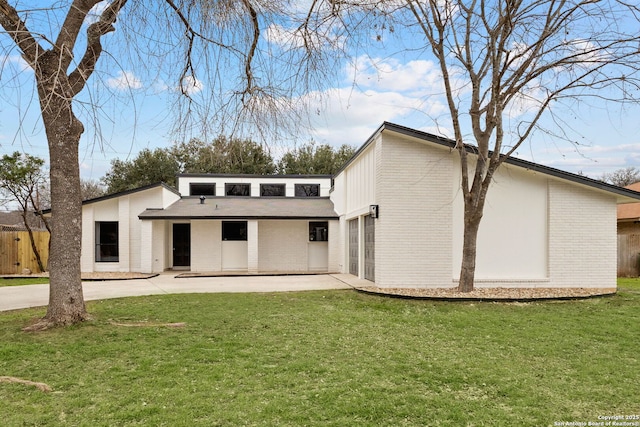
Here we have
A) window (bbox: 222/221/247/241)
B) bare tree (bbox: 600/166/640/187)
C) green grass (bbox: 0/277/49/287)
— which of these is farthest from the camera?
bare tree (bbox: 600/166/640/187)

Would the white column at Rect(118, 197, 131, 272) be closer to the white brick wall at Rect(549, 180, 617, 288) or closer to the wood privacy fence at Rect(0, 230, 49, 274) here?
the wood privacy fence at Rect(0, 230, 49, 274)

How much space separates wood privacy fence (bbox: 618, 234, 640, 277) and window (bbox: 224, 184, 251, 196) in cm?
1728

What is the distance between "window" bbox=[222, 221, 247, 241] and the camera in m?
18.3

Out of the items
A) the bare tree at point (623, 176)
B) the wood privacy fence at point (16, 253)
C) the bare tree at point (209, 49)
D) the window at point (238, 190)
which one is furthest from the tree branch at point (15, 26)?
the bare tree at point (623, 176)

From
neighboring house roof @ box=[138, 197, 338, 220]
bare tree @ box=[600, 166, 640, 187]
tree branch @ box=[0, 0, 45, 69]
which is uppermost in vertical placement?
bare tree @ box=[600, 166, 640, 187]

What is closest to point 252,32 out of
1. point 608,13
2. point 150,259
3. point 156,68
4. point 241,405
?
point 156,68

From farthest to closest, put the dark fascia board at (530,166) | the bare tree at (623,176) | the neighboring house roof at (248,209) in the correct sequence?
1. the bare tree at (623,176)
2. the neighboring house roof at (248,209)
3. the dark fascia board at (530,166)

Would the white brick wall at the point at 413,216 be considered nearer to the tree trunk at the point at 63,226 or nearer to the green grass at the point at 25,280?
the tree trunk at the point at 63,226

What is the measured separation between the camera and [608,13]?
29.5 feet

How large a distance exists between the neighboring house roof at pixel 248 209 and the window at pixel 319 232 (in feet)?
1.88

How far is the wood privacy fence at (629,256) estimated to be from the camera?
18.4 m

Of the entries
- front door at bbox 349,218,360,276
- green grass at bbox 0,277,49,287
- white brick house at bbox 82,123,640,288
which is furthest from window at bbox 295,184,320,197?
green grass at bbox 0,277,49,287

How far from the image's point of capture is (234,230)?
1836 centimetres

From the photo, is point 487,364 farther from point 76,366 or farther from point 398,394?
point 76,366
